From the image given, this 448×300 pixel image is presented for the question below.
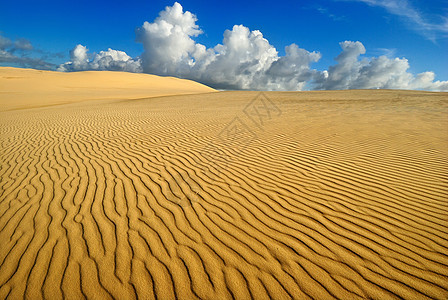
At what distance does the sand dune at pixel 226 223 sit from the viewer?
2.06 m

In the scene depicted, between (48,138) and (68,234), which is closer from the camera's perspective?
(68,234)

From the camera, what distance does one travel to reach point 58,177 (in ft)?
13.9

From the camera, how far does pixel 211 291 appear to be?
2.01 metres

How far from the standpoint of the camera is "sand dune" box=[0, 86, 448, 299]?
6.77ft

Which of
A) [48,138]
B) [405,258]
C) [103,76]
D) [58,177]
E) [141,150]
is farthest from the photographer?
[103,76]

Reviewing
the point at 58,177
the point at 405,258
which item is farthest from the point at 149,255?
the point at 58,177

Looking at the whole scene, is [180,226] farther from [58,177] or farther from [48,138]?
[48,138]

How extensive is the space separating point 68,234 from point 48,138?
673 centimetres

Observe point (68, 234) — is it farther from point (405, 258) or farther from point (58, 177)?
point (405, 258)

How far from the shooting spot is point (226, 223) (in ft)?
9.43

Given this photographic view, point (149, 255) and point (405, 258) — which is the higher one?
point (405, 258)

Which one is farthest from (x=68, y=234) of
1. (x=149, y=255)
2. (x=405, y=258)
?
(x=405, y=258)

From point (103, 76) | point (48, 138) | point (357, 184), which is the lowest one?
point (48, 138)

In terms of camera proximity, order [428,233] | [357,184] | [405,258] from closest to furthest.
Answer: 1. [405,258]
2. [428,233]
3. [357,184]
